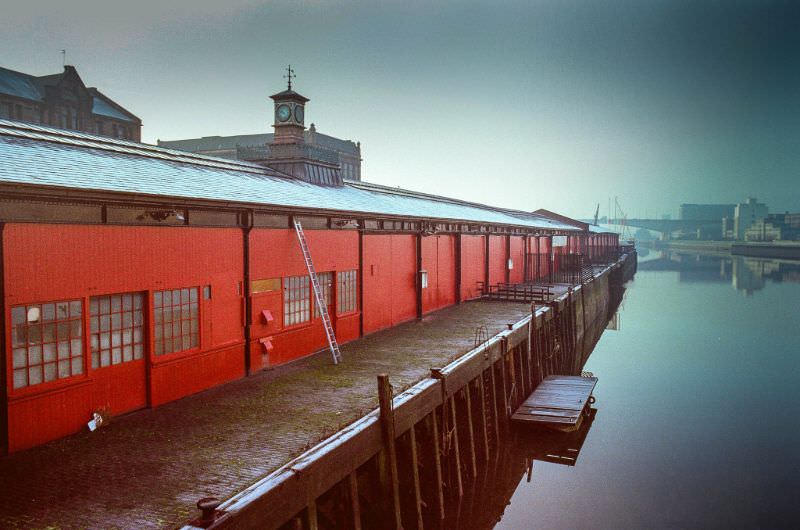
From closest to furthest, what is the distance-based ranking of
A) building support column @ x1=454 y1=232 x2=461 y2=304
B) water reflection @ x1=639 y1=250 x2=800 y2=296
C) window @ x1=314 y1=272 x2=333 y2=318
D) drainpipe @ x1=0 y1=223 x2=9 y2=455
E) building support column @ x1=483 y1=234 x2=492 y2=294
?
drainpipe @ x1=0 y1=223 x2=9 y2=455, window @ x1=314 y1=272 x2=333 y2=318, building support column @ x1=454 y1=232 x2=461 y2=304, building support column @ x1=483 y1=234 x2=492 y2=294, water reflection @ x1=639 y1=250 x2=800 y2=296

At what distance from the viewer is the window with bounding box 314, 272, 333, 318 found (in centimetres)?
1711

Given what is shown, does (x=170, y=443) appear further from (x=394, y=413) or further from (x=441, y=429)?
(x=441, y=429)

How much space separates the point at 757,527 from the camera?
1508 centimetres

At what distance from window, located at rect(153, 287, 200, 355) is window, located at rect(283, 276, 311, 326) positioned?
321cm

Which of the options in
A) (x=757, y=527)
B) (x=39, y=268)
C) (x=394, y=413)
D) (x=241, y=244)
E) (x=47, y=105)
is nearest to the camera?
(x=39, y=268)

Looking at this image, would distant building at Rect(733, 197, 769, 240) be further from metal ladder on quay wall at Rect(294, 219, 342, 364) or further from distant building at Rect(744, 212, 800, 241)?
metal ladder on quay wall at Rect(294, 219, 342, 364)

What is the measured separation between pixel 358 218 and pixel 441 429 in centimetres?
748

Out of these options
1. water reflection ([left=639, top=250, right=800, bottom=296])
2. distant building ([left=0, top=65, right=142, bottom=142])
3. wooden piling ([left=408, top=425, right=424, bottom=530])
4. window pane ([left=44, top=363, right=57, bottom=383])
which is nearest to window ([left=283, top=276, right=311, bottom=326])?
wooden piling ([left=408, top=425, right=424, bottom=530])

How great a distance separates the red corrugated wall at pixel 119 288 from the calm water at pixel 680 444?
7464mm

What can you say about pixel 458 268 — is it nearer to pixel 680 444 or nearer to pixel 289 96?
pixel 289 96

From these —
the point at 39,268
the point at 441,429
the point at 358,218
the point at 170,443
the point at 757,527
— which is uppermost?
the point at 358,218

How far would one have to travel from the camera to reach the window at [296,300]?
619 inches

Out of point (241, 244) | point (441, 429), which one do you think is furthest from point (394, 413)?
point (241, 244)

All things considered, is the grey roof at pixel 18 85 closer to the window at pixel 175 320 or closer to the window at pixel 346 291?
the window at pixel 346 291
